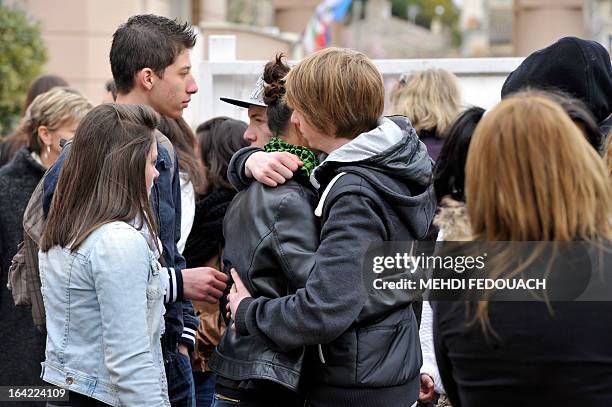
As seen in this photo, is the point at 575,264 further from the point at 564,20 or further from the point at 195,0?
the point at 195,0

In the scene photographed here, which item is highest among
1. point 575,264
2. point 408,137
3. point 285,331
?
point 408,137

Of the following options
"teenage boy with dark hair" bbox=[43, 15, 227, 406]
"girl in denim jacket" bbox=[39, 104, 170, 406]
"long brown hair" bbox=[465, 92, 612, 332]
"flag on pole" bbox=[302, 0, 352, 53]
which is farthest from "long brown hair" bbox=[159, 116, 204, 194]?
"flag on pole" bbox=[302, 0, 352, 53]

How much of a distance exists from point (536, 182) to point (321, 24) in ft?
47.8

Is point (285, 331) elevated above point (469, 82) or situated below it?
below

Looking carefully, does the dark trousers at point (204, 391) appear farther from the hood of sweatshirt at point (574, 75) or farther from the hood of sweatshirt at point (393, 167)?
the hood of sweatshirt at point (574, 75)

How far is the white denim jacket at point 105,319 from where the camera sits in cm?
309

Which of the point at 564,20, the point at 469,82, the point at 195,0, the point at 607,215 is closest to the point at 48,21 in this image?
the point at 195,0

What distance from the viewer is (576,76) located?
11.8 ft

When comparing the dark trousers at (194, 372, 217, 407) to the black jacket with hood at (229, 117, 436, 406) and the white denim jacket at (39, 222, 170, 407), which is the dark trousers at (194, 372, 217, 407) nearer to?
the white denim jacket at (39, 222, 170, 407)

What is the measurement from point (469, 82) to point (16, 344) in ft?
9.45

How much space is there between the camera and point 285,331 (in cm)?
299

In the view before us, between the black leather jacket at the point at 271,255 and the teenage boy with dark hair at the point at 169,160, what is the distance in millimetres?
554

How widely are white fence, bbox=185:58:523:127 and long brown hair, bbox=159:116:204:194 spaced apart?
2.94 feet

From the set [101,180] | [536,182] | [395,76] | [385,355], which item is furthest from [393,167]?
[395,76]
